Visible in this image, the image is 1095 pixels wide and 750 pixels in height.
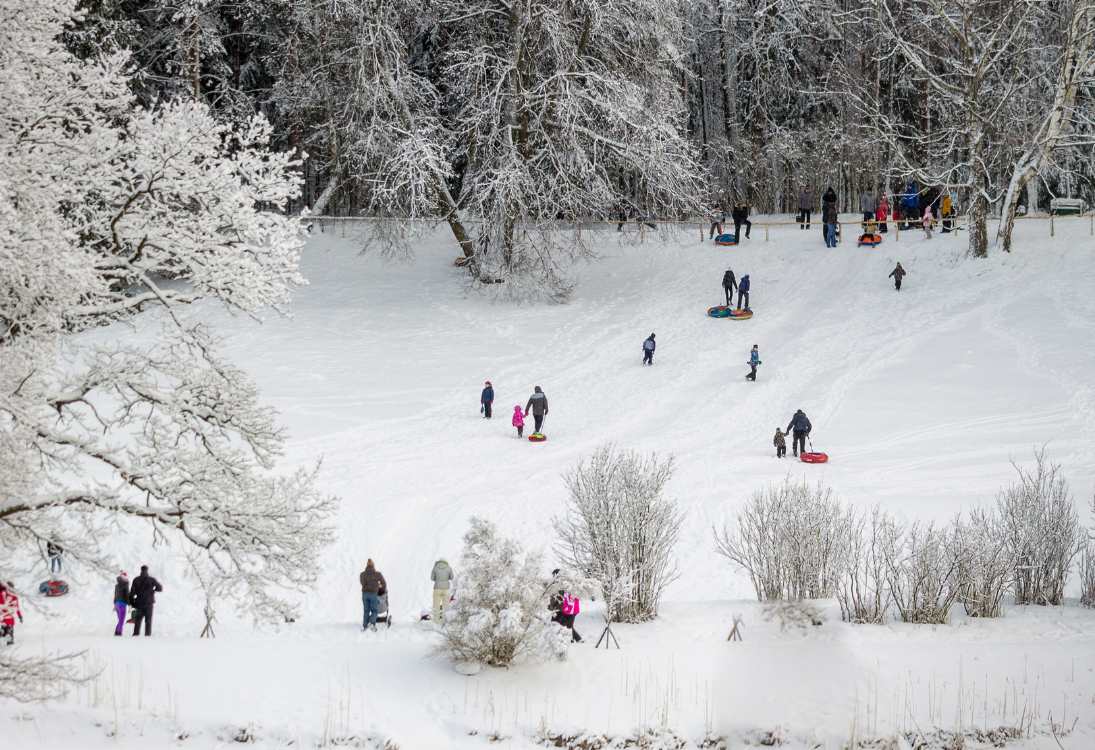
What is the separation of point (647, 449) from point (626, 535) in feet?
28.4

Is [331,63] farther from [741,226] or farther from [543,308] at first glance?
[741,226]

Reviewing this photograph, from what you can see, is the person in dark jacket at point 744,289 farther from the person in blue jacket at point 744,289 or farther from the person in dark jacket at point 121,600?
the person in dark jacket at point 121,600

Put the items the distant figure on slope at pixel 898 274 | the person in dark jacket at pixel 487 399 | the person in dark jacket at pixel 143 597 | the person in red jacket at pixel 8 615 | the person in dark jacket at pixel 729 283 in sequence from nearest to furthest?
the person in red jacket at pixel 8 615, the person in dark jacket at pixel 143 597, the person in dark jacket at pixel 487 399, the person in dark jacket at pixel 729 283, the distant figure on slope at pixel 898 274

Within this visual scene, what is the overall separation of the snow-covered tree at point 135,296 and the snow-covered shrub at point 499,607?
2211 mm

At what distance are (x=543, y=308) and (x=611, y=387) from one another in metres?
7.74

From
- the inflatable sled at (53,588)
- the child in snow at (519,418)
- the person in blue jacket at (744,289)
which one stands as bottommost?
the inflatable sled at (53,588)

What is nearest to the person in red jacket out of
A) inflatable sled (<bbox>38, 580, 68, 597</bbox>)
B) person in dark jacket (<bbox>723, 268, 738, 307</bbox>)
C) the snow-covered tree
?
the snow-covered tree

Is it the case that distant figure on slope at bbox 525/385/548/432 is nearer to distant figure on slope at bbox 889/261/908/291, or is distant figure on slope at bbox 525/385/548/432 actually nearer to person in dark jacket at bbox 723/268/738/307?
person in dark jacket at bbox 723/268/738/307

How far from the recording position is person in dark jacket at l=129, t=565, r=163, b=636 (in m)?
15.0

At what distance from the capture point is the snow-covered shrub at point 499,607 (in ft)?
42.4

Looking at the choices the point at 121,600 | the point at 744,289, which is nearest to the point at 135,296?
the point at 121,600

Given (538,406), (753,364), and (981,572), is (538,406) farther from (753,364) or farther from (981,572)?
(981,572)

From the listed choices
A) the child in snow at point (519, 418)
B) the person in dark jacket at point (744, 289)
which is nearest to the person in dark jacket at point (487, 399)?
the child in snow at point (519, 418)

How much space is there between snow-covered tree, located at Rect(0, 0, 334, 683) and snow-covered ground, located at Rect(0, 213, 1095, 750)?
6.66 feet
